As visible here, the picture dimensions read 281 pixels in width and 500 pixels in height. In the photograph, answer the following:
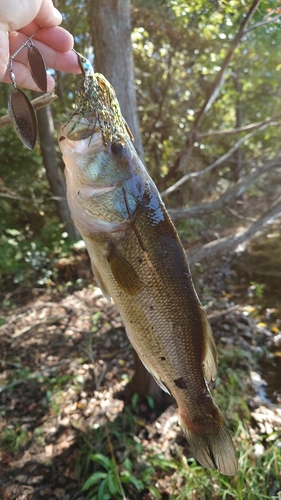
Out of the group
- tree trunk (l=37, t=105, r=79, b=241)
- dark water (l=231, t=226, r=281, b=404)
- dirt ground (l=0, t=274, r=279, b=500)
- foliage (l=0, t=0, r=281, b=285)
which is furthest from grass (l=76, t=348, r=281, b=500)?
tree trunk (l=37, t=105, r=79, b=241)

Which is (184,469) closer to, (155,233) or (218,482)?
(218,482)

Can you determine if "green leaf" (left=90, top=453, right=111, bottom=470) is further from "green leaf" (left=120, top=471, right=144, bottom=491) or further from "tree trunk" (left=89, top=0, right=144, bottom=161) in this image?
"tree trunk" (left=89, top=0, right=144, bottom=161)

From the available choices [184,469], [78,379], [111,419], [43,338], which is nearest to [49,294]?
[43,338]

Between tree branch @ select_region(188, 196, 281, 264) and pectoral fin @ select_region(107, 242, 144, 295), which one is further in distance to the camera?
tree branch @ select_region(188, 196, 281, 264)

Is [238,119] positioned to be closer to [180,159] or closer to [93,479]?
[180,159]

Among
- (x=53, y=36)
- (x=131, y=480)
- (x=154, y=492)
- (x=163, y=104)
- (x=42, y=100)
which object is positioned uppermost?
(x=163, y=104)

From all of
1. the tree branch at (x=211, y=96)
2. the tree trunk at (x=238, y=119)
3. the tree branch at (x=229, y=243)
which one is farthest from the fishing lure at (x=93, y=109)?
the tree trunk at (x=238, y=119)

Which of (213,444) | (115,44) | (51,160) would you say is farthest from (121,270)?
(51,160)
